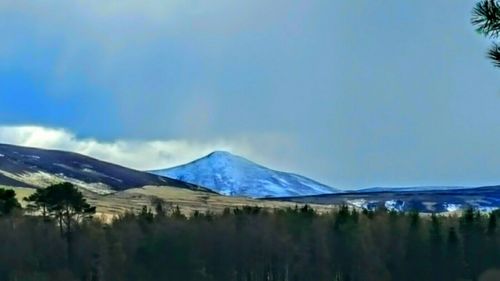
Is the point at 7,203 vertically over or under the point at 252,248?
over

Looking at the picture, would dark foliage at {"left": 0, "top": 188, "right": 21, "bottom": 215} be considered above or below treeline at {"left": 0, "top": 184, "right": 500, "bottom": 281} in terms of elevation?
above

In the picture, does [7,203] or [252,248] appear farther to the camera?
[252,248]

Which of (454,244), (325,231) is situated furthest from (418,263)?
(325,231)

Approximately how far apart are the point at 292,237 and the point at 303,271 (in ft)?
17.1

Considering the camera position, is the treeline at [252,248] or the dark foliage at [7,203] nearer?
the treeline at [252,248]

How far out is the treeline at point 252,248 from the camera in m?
114

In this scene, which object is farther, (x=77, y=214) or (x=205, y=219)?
(x=205, y=219)

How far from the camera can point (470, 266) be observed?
117 metres

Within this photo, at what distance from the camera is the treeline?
11444cm

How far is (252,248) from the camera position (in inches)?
4796

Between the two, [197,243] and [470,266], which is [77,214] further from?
[470,266]

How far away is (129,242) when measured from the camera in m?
118

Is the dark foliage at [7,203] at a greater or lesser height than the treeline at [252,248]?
greater

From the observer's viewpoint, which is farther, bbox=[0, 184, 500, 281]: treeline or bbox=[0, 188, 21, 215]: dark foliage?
bbox=[0, 188, 21, 215]: dark foliage
